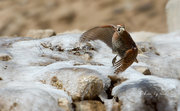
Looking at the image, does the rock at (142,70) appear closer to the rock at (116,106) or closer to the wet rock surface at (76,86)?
A: the wet rock surface at (76,86)

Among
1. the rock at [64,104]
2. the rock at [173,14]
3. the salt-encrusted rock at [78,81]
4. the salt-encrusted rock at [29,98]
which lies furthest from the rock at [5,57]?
the rock at [173,14]

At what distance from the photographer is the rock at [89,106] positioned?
3.59 meters

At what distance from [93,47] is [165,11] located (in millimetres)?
3897

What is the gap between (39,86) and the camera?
376 centimetres

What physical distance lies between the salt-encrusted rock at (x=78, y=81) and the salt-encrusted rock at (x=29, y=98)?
135mm

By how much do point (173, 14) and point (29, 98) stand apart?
595 cm

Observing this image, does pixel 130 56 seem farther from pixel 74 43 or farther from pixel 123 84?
pixel 74 43

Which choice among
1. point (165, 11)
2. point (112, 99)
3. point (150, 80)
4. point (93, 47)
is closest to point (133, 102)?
point (112, 99)

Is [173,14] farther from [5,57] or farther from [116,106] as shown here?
[116,106]

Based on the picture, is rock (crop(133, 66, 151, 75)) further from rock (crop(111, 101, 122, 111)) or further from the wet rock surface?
rock (crop(111, 101, 122, 111))

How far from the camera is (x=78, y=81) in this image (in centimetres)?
380

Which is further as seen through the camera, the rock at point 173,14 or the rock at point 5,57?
the rock at point 173,14

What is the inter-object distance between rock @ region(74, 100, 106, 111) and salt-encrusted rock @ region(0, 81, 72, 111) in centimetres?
11

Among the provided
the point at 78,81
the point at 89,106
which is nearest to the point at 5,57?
the point at 78,81
